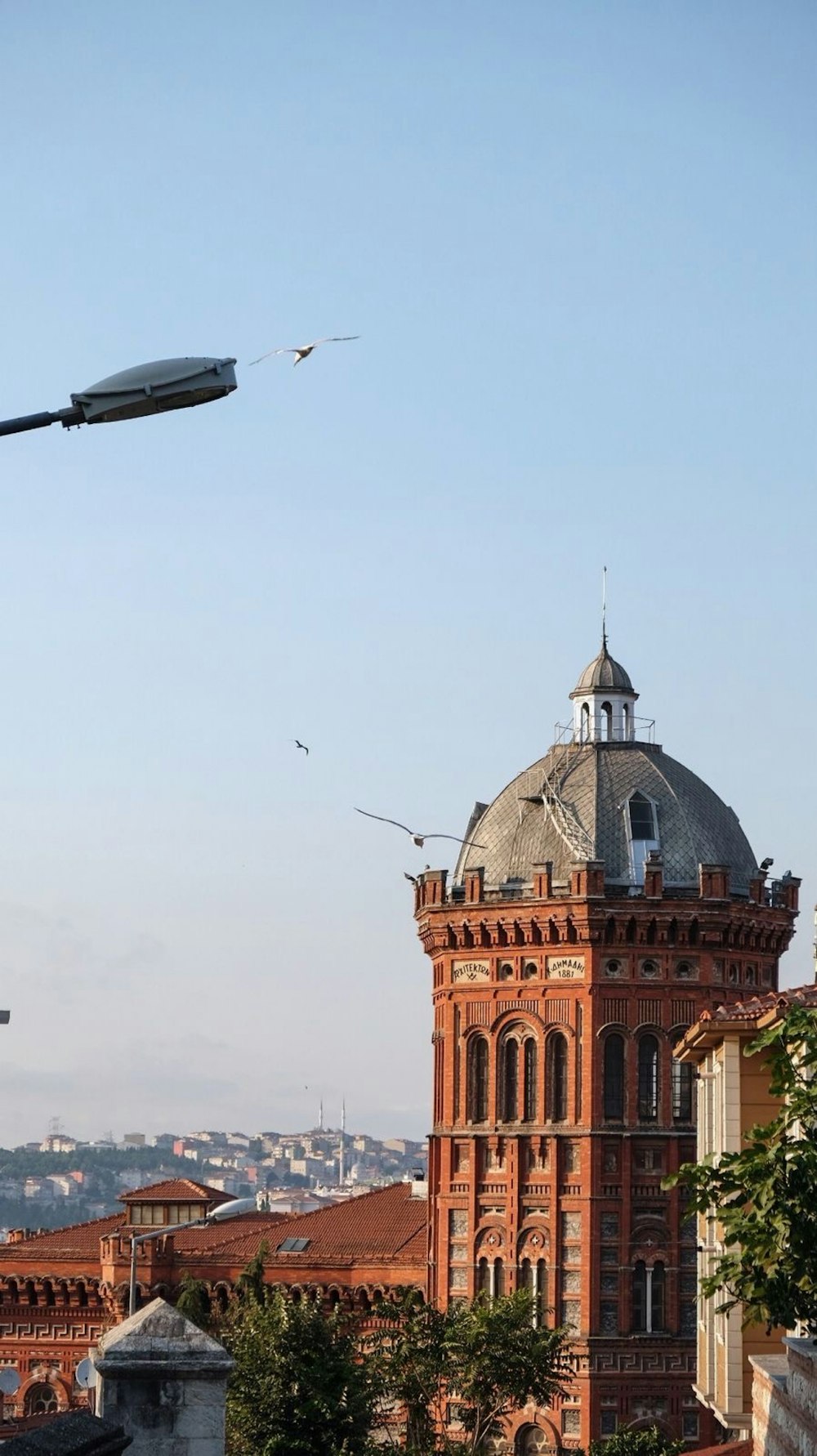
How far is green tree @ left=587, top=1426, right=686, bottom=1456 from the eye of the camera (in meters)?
64.6

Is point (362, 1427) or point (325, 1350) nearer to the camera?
point (362, 1427)

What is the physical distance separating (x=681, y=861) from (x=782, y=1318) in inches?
2031

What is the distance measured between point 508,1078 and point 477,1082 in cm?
105

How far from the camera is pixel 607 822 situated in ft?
245

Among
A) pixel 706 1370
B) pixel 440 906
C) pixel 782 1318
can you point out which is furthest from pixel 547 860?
pixel 782 1318

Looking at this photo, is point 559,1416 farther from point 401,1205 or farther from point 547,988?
point 401,1205

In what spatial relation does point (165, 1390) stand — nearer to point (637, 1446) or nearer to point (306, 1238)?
point (637, 1446)

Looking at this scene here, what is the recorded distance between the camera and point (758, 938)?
74.4 metres

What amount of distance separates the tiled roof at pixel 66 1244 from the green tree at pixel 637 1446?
21.8m

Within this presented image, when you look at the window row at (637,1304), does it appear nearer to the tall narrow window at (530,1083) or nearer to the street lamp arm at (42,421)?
the tall narrow window at (530,1083)

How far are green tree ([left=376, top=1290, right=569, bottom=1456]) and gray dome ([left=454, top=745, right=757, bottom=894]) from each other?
46.3 feet

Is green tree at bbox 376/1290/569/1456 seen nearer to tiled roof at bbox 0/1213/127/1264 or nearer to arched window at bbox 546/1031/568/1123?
arched window at bbox 546/1031/568/1123

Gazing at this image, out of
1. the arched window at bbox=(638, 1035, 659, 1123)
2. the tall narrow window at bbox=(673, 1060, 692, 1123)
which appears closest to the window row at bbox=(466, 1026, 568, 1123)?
the arched window at bbox=(638, 1035, 659, 1123)

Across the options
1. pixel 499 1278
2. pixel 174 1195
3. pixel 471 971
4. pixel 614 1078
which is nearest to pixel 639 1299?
pixel 499 1278
